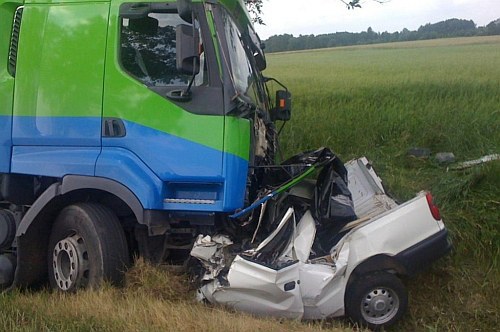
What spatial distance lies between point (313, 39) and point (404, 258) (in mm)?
10305

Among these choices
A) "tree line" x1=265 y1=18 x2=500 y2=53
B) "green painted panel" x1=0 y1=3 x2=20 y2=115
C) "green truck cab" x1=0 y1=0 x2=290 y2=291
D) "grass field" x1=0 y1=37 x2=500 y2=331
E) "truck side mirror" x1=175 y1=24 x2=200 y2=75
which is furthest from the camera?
"tree line" x1=265 y1=18 x2=500 y2=53

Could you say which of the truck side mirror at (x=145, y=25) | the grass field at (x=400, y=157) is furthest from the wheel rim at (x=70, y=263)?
the truck side mirror at (x=145, y=25)

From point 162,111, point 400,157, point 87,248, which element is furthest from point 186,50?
point 400,157

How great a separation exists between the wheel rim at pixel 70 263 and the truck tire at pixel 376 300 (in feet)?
6.91

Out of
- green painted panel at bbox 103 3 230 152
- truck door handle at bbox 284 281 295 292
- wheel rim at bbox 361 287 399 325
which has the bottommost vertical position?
wheel rim at bbox 361 287 399 325

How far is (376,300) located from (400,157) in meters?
4.00

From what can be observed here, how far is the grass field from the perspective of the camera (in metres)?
4.50

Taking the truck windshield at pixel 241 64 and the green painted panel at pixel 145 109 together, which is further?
the truck windshield at pixel 241 64

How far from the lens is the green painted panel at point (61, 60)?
16.8 feet

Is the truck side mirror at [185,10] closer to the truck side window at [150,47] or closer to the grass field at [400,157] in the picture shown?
the truck side window at [150,47]

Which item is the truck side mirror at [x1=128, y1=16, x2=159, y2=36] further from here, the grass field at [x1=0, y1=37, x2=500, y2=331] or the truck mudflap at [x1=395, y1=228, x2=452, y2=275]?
the truck mudflap at [x1=395, y1=228, x2=452, y2=275]

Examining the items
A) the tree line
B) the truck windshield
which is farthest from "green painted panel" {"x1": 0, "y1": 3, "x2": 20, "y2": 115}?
the tree line

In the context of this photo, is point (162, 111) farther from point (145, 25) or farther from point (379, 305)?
point (379, 305)

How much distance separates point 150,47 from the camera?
5094 mm
